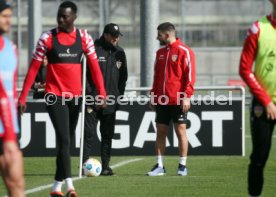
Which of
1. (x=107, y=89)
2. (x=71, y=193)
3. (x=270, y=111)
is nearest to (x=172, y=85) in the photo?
(x=107, y=89)

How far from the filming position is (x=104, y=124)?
1566 centimetres

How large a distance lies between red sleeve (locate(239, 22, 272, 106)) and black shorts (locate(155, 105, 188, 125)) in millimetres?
5293

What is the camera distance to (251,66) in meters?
9.65

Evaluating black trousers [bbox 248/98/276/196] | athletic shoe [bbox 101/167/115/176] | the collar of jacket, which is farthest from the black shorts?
black trousers [bbox 248/98/276/196]

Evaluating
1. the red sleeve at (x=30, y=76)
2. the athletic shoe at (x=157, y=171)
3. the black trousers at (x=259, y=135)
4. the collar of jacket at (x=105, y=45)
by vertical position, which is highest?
the collar of jacket at (x=105, y=45)

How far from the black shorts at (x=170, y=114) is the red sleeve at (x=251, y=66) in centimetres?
529

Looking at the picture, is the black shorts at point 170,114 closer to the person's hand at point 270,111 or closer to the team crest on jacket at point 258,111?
the team crest on jacket at point 258,111

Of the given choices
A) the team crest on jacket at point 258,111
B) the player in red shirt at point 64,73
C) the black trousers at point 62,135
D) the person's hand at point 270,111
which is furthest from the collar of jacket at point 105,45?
the person's hand at point 270,111

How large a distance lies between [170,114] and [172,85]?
43 cm

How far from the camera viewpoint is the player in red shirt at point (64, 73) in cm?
1190

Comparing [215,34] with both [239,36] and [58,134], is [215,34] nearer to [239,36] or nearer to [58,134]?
[239,36]

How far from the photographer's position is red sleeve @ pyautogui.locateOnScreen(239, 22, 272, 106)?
9586 millimetres

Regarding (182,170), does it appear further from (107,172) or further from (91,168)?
(91,168)

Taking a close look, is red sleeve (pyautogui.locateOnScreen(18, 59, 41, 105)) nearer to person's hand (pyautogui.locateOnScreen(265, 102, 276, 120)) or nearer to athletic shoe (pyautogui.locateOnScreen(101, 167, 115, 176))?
person's hand (pyautogui.locateOnScreen(265, 102, 276, 120))
